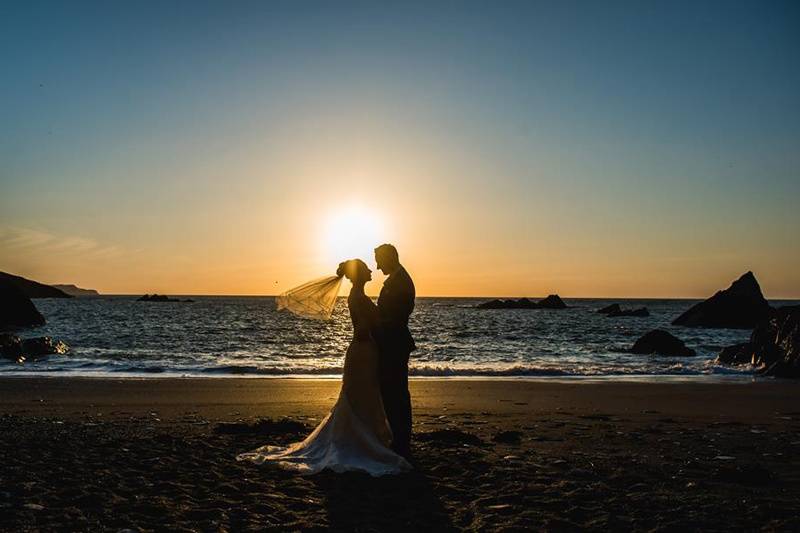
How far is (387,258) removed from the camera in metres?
9.22

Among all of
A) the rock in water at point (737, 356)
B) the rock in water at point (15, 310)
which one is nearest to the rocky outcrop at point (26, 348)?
the rock in water at point (737, 356)

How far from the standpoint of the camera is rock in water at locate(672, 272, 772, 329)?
65.4m

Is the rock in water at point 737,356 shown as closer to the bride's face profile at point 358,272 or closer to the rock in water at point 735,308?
the bride's face profile at point 358,272

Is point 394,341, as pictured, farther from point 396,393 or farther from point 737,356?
point 737,356

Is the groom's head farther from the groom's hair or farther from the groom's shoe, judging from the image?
the groom's shoe

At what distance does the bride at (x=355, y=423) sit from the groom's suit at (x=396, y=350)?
98mm

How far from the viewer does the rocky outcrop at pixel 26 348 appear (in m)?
26.1

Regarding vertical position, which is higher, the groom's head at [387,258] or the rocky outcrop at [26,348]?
the groom's head at [387,258]

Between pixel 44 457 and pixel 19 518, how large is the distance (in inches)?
110

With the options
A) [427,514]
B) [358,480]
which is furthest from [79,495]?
[427,514]

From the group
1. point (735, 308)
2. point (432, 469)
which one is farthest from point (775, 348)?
point (735, 308)

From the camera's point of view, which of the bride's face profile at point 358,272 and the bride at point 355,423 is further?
the bride's face profile at point 358,272

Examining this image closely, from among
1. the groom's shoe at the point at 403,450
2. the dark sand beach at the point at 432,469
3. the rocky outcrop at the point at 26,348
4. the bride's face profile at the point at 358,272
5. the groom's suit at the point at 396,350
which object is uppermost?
the bride's face profile at the point at 358,272

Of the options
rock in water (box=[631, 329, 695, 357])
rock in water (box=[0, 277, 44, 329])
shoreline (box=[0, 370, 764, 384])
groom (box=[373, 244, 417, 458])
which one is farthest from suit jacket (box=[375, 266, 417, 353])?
rock in water (box=[0, 277, 44, 329])
